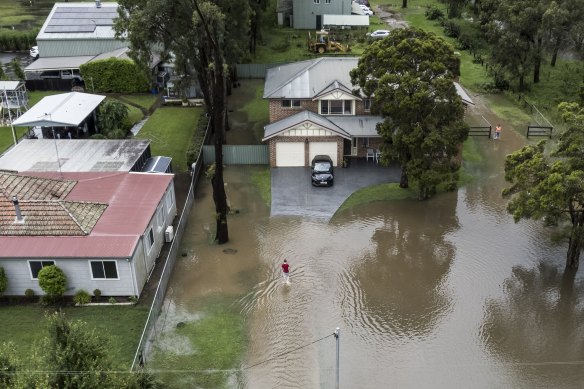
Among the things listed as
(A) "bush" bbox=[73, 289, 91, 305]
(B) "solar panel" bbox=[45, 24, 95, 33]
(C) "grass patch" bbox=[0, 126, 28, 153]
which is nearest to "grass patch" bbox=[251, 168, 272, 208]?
(A) "bush" bbox=[73, 289, 91, 305]

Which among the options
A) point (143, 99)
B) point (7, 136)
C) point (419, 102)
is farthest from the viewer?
point (143, 99)

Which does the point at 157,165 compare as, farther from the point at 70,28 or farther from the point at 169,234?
the point at 70,28

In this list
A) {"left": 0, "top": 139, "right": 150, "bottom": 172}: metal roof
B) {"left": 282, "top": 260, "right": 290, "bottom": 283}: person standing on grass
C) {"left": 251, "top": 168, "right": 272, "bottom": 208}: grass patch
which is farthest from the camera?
{"left": 251, "top": 168, "right": 272, "bottom": 208}: grass patch

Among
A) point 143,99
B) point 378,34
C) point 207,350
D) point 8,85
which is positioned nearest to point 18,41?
point 8,85

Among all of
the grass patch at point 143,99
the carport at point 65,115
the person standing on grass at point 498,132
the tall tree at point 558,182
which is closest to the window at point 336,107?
the person standing on grass at point 498,132

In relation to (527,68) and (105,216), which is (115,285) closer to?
(105,216)

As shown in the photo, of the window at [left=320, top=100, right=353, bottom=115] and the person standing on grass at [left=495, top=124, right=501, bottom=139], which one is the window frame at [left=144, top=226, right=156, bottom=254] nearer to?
the window at [left=320, top=100, right=353, bottom=115]
